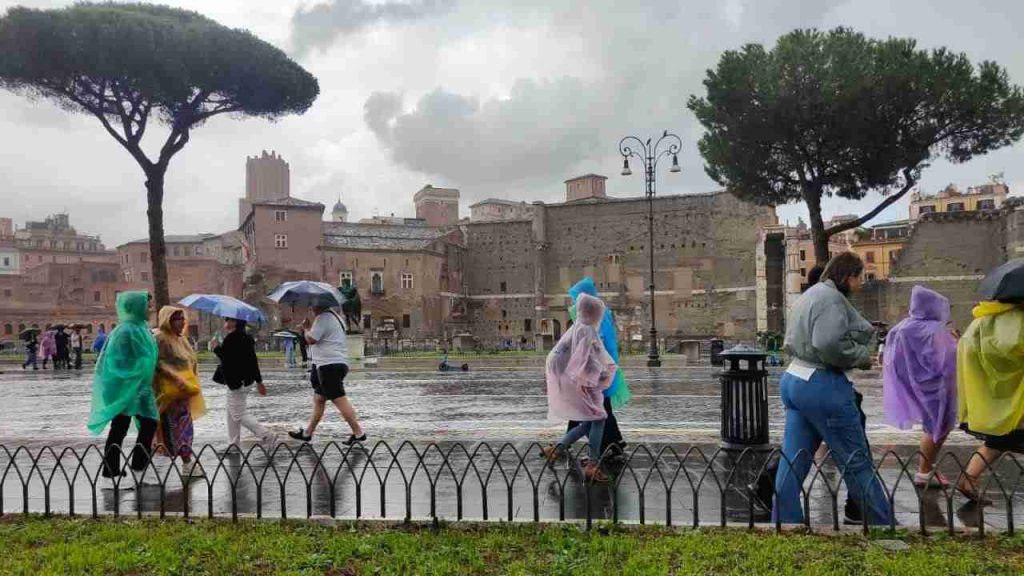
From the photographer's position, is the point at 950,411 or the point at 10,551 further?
the point at 950,411

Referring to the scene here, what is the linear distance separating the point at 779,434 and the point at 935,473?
2.84 meters

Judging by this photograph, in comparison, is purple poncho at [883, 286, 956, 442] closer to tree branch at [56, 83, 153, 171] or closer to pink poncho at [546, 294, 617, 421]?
pink poncho at [546, 294, 617, 421]

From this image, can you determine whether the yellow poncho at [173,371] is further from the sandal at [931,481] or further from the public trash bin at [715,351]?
the public trash bin at [715,351]

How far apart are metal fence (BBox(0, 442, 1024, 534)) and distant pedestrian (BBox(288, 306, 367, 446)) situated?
0.75 meters

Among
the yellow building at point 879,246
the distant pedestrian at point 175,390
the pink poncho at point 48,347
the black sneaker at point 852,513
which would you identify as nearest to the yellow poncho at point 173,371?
the distant pedestrian at point 175,390

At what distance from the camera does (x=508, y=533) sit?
419cm

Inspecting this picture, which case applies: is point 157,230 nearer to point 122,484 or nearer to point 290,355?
point 290,355

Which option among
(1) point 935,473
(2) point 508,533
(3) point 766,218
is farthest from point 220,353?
(3) point 766,218

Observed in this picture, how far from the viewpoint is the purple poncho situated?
17.6 feet

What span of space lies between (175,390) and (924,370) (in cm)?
611

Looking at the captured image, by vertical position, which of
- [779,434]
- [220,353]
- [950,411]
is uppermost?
[220,353]

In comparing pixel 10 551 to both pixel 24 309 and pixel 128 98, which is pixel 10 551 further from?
pixel 24 309

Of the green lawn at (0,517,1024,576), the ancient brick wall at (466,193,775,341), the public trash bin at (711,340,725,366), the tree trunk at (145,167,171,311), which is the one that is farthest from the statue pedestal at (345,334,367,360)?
the ancient brick wall at (466,193,775,341)

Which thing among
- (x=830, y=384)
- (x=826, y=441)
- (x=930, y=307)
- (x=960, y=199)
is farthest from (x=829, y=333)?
(x=960, y=199)
